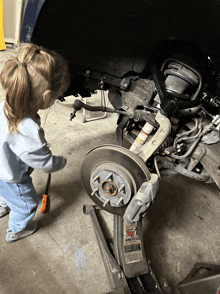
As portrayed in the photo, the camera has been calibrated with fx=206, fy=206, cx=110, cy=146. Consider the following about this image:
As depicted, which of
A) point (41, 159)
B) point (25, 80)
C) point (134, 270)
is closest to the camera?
point (25, 80)

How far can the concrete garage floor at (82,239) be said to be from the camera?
881 millimetres

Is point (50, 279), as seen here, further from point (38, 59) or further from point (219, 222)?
point (219, 222)

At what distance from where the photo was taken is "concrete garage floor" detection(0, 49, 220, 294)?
881mm

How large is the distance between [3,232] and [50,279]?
1.06ft

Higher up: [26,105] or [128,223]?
[26,105]

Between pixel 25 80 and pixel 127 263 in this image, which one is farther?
pixel 127 263

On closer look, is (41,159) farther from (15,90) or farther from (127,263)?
(127,263)

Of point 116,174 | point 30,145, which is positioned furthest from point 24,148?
point 116,174

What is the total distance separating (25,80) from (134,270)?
840 mm

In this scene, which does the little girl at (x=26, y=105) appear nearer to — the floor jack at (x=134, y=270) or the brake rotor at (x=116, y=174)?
the brake rotor at (x=116, y=174)

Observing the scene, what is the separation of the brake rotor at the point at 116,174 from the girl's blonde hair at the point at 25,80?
0.40 meters

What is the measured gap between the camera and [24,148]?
0.65 meters

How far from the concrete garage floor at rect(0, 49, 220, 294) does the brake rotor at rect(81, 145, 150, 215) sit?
27 centimetres

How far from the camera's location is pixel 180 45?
105 cm
